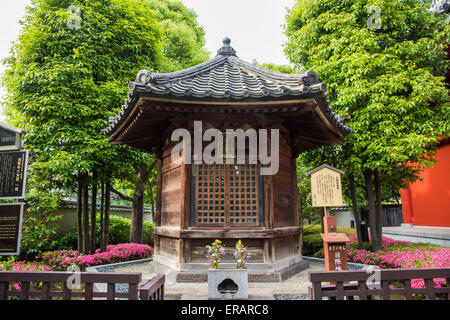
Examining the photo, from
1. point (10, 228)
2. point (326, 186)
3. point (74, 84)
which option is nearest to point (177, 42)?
point (74, 84)

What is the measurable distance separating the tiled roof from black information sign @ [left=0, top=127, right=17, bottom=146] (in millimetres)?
2149

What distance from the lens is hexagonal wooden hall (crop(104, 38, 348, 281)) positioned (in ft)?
19.1

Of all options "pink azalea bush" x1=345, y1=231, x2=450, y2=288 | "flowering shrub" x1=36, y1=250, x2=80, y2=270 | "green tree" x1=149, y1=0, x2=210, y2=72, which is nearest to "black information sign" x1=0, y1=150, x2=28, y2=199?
"flowering shrub" x1=36, y1=250, x2=80, y2=270

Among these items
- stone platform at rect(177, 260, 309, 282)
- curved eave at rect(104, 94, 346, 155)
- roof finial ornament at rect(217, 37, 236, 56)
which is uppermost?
roof finial ornament at rect(217, 37, 236, 56)

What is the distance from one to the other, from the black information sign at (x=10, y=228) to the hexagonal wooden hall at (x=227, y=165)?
284 centimetres

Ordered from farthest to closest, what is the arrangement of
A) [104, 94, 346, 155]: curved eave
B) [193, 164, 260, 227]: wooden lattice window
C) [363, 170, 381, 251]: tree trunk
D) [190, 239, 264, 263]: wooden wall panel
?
[363, 170, 381, 251]: tree trunk
[193, 164, 260, 227]: wooden lattice window
[190, 239, 264, 263]: wooden wall panel
[104, 94, 346, 155]: curved eave

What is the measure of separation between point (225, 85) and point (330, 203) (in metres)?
3.47

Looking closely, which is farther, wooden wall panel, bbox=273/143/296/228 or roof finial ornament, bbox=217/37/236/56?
roof finial ornament, bbox=217/37/236/56

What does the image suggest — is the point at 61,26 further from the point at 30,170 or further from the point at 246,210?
the point at 246,210

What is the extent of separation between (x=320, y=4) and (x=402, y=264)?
31.0 ft

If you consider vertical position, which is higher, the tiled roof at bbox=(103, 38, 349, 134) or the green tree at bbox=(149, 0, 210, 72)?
the green tree at bbox=(149, 0, 210, 72)

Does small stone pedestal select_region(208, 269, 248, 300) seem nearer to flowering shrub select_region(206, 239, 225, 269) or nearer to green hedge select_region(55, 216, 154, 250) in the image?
flowering shrub select_region(206, 239, 225, 269)
